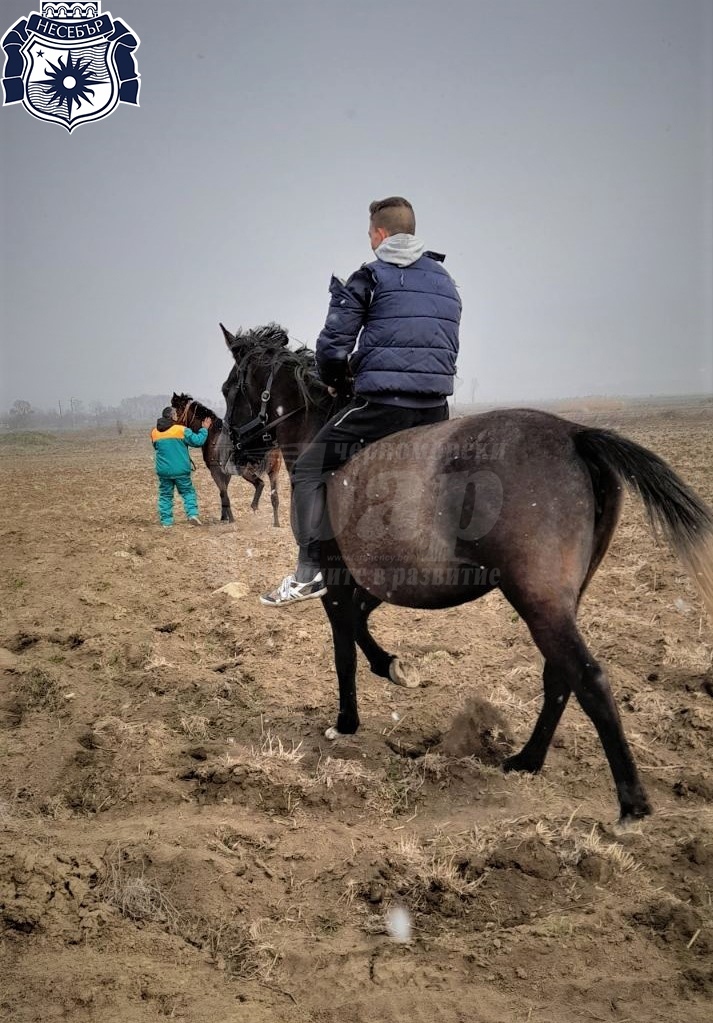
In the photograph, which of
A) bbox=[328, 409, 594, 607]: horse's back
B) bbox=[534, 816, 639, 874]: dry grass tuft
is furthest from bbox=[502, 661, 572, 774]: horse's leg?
bbox=[328, 409, 594, 607]: horse's back

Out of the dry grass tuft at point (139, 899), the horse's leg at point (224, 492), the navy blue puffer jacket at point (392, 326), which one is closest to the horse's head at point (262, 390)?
the navy blue puffer jacket at point (392, 326)

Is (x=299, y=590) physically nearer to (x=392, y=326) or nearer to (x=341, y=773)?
(x=341, y=773)

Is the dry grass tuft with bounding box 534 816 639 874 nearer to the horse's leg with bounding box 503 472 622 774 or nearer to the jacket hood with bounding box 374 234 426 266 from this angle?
the horse's leg with bounding box 503 472 622 774

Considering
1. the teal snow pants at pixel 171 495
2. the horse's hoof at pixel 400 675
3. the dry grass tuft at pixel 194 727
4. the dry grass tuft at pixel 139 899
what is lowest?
the dry grass tuft at pixel 194 727

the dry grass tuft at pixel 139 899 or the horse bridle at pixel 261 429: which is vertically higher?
the horse bridle at pixel 261 429

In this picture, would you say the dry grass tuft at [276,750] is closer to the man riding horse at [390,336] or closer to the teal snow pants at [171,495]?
the man riding horse at [390,336]

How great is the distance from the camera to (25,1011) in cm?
225

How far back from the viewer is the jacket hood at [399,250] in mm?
3685

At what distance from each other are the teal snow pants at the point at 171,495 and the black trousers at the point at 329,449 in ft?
25.8

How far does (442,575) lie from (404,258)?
1.77 metres

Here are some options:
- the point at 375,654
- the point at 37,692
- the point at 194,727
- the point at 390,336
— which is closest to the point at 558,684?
the point at 375,654

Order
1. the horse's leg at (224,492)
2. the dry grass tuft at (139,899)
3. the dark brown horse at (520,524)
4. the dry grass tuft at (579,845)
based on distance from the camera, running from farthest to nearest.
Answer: the horse's leg at (224,492) → the dark brown horse at (520,524) → the dry grass tuft at (579,845) → the dry grass tuft at (139,899)

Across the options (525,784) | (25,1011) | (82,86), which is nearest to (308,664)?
(525,784)

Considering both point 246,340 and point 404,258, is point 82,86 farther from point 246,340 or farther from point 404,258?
point 404,258
